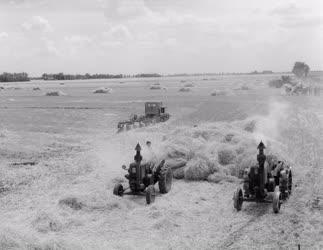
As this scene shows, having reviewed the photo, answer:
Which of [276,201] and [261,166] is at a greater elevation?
[261,166]

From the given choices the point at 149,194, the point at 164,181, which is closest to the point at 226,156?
the point at 164,181

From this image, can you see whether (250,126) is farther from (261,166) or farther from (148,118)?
(261,166)

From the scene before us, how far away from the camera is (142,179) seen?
16.6 metres

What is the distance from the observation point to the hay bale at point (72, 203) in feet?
51.0

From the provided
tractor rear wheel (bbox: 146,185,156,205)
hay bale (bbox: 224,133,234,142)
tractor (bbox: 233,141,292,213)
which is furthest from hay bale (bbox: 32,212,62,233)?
hay bale (bbox: 224,133,234,142)

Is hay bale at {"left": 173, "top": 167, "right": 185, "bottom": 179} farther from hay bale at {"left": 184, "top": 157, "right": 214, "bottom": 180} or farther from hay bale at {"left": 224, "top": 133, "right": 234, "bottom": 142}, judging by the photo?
hay bale at {"left": 224, "top": 133, "right": 234, "bottom": 142}

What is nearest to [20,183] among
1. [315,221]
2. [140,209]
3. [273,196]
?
[140,209]

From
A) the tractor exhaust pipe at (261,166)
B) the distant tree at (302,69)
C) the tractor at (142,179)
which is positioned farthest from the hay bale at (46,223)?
the distant tree at (302,69)

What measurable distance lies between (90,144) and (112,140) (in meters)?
1.61

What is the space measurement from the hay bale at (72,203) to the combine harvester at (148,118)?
63.6ft

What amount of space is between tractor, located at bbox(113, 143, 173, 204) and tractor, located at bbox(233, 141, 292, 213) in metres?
2.83

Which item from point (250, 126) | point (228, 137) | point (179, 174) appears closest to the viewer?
point (179, 174)

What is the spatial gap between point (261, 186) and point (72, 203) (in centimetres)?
593

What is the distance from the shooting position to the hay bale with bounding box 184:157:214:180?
63.4ft
